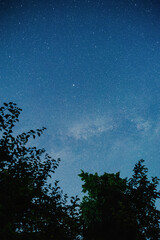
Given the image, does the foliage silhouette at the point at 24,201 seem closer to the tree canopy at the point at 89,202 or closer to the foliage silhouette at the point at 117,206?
the tree canopy at the point at 89,202

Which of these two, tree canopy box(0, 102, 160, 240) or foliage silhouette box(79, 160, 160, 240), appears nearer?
tree canopy box(0, 102, 160, 240)

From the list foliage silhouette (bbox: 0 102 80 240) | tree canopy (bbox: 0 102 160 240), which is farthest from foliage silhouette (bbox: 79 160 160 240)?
foliage silhouette (bbox: 0 102 80 240)

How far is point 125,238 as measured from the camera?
9547 mm

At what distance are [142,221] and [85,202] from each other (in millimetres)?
4363

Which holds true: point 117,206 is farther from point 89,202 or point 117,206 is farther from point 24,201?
point 24,201

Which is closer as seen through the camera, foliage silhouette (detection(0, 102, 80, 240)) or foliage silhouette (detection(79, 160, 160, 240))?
foliage silhouette (detection(0, 102, 80, 240))

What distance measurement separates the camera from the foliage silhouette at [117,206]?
9.65 meters

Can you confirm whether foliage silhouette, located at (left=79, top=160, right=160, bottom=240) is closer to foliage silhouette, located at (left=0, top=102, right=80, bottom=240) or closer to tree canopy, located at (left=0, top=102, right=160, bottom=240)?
tree canopy, located at (left=0, top=102, right=160, bottom=240)

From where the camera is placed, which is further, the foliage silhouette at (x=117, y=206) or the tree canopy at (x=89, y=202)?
the foliage silhouette at (x=117, y=206)

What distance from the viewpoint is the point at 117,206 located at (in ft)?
34.3

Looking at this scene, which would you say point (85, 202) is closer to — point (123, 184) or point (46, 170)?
point (123, 184)

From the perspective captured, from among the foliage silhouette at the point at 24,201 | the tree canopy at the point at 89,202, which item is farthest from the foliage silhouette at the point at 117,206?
the foliage silhouette at the point at 24,201

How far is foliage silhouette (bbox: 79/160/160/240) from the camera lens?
9.65 meters

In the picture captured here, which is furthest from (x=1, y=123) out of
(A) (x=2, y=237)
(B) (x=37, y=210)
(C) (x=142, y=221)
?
(C) (x=142, y=221)
